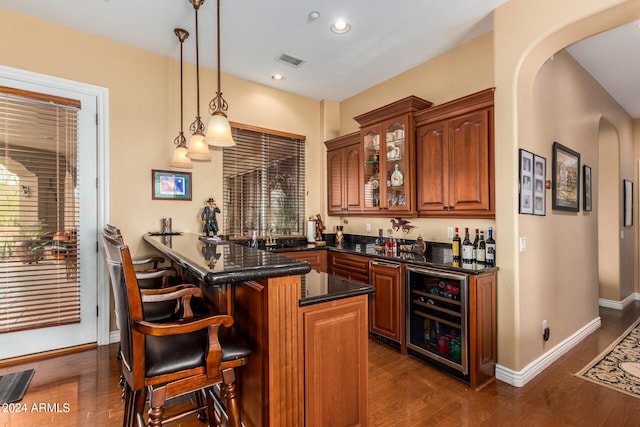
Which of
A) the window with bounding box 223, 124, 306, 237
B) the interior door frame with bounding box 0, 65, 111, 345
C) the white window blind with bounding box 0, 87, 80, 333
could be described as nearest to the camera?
the white window blind with bounding box 0, 87, 80, 333

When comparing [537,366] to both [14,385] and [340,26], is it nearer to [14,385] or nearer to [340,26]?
[340,26]

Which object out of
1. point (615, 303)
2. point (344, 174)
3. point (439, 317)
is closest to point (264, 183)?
point (344, 174)

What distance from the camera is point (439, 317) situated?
280 cm

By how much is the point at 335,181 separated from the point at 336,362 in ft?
10.7

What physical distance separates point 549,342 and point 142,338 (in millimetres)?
3372

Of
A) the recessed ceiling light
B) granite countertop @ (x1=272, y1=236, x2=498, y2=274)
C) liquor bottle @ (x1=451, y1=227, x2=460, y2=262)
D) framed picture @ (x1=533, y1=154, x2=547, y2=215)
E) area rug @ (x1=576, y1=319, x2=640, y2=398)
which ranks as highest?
the recessed ceiling light

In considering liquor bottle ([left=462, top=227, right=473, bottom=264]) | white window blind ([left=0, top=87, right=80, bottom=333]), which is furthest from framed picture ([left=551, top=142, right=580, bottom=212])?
white window blind ([left=0, top=87, right=80, bottom=333])

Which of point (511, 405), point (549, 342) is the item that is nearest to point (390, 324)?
point (511, 405)

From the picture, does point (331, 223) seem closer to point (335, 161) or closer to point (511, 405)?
point (335, 161)

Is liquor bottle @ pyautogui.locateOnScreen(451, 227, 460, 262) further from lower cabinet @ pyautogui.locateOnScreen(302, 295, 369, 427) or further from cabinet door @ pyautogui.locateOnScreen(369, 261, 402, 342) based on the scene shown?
lower cabinet @ pyautogui.locateOnScreen(302, 295, 369, 427)

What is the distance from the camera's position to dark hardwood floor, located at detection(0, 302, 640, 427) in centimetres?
209

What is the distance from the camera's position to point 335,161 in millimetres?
4660

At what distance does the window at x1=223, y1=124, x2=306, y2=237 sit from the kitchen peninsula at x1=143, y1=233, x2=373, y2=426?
2416 millimetres

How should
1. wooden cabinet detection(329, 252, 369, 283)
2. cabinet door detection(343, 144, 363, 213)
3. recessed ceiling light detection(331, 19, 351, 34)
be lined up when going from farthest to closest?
cabinet door detection(343, 144, 363, 213)
wooden cabinet detection(329, 252, 369, 283)
recessed ceiling light detection(331, 19, 351, 34)
